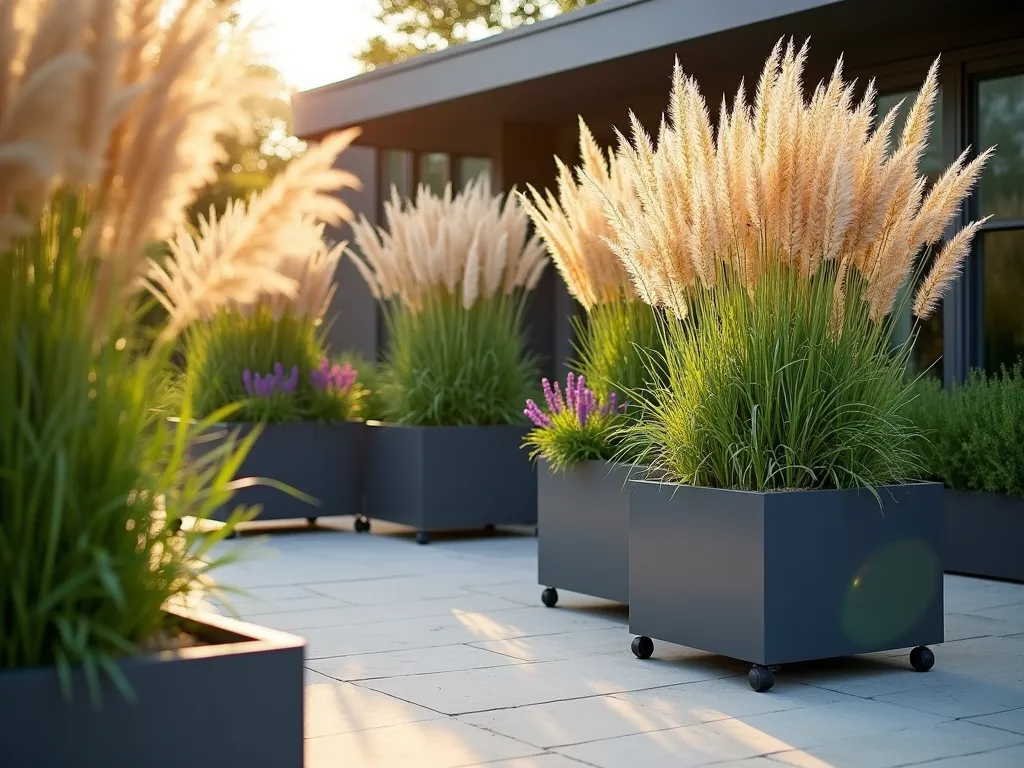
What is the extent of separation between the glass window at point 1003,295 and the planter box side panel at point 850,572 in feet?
9.95

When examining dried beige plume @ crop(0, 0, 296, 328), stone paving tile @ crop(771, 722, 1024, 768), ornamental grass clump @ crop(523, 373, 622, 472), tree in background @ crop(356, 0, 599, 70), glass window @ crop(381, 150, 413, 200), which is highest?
tree in background @ crop(356, 0, 599, 70)

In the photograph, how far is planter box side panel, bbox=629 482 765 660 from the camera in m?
3.95

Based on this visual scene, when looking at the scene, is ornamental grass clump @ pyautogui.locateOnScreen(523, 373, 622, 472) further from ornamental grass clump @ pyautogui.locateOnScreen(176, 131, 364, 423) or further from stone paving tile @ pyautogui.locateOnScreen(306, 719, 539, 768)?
ornamental grass clump @ pyautogui.locateOnScreen(176, 131, 364, 423)

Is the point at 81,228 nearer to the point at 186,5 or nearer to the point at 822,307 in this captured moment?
the point at 186,5

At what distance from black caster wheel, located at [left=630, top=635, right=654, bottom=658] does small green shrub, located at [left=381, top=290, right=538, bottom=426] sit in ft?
10.4

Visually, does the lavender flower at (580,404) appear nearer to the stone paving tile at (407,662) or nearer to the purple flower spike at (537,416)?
the purple flower spike at (537,416)

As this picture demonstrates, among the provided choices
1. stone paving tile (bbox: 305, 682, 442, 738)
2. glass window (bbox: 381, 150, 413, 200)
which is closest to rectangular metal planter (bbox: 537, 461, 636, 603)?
stone paving tile (bbox: 305, 682, 442, 738)

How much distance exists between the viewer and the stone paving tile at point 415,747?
3.14m

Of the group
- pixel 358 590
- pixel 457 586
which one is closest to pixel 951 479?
pixel 457 586

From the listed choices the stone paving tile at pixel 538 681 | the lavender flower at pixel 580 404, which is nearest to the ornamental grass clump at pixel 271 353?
the lavender flower at pixel 580 404

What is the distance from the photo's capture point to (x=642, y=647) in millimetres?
4383

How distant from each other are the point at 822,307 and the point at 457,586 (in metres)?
2.46

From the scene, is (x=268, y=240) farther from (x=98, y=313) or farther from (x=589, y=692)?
(x=589, y=692)

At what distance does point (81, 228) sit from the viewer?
2.34 meters
